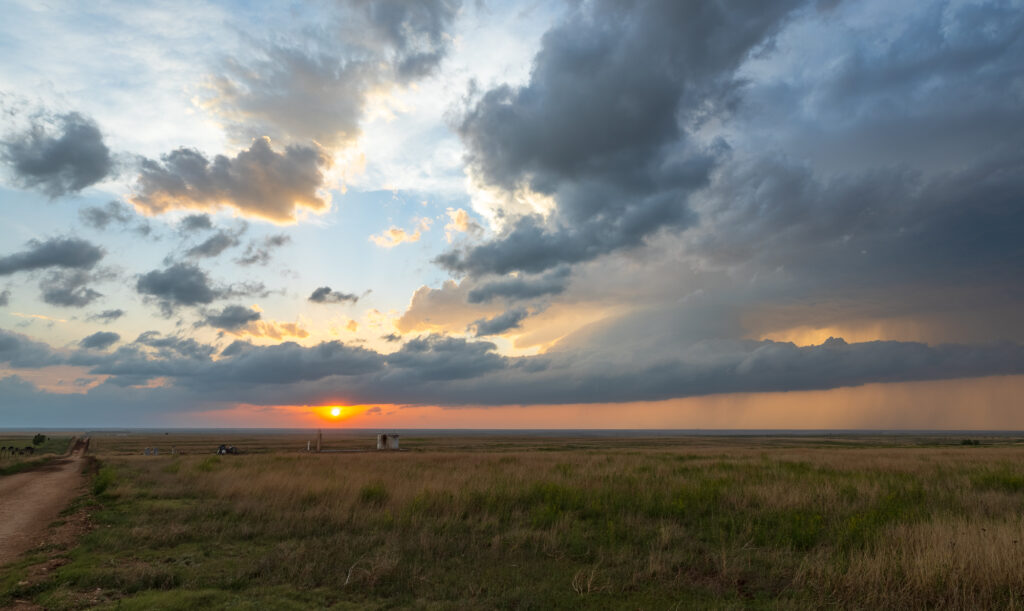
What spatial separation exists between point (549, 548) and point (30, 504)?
19.7 m

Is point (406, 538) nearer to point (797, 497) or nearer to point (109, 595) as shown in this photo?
point (109, 595)

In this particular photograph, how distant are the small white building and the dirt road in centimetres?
2830

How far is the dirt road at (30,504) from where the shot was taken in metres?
12.4

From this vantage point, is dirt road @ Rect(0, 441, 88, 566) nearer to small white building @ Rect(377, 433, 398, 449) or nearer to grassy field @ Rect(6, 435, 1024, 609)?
grassy field @ Rect(6, 435, 1024, 609)

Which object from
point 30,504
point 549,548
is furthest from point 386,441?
point 549,548

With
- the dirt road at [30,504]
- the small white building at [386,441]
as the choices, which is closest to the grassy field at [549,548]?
the dirt road at [30,504]

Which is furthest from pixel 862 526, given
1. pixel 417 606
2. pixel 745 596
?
pixel 417 606

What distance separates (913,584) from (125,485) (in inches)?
1049

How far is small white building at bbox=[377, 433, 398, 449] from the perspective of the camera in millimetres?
56938

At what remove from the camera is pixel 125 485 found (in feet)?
71.6

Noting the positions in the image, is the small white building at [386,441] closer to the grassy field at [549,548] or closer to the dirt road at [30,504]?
the dirt road at [30,504]

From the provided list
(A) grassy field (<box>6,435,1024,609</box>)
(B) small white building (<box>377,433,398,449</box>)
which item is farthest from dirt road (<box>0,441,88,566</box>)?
(B) small white building (<box>377,433,398,449</box>)

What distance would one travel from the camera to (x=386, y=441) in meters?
57.6

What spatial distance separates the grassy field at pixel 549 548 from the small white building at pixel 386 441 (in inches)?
1548
